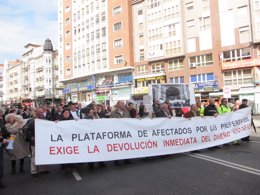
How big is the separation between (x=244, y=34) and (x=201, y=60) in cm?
700

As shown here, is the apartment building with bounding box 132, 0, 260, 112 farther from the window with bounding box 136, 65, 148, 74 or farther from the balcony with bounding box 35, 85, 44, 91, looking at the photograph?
the balcony with bounding box 35, 85, 44, 91

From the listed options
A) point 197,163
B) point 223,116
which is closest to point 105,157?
point 197,163

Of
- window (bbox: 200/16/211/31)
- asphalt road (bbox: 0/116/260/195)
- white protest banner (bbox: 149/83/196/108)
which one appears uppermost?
window (bbox: 200/16/211/31)

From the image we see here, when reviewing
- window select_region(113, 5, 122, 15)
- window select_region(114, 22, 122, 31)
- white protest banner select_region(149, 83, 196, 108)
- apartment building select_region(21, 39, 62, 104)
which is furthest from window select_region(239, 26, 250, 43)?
apartment building select_region(21, 39, 62, 104)

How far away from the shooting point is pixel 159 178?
6125mm

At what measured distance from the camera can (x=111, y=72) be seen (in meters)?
51.7

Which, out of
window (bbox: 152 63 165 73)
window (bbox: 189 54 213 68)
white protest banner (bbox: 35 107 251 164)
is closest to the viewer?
white protest banner (bbox: 35 107 251 164)

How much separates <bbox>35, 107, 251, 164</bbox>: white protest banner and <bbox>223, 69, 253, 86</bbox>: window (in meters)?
29.2

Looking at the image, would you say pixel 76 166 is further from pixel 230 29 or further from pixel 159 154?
pixel 230 29

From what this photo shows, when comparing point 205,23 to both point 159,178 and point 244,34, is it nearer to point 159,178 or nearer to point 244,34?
point 244,34

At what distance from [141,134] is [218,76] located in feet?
108

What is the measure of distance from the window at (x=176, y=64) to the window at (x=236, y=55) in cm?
714

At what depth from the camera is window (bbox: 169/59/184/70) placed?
1682 inches

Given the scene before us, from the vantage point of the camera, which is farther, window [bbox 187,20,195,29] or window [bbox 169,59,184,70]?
window [bbox 169,59,184,70]
